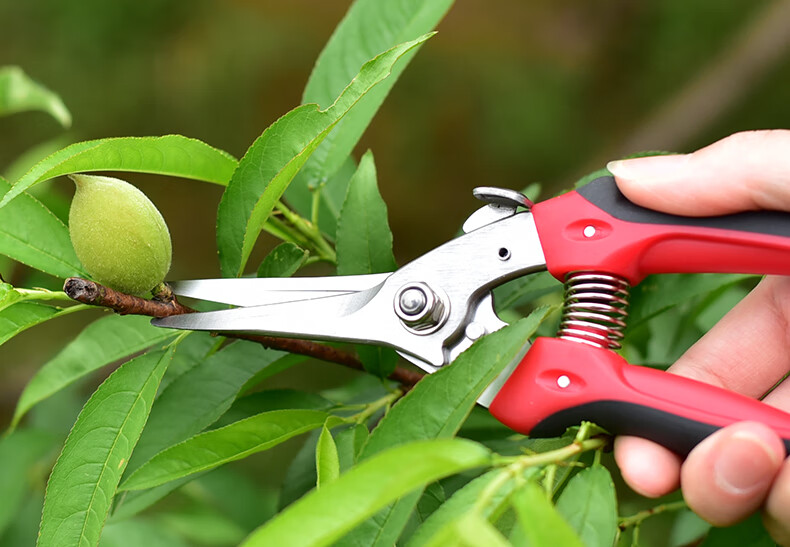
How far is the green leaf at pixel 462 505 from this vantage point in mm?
541

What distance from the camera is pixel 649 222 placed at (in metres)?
0.72

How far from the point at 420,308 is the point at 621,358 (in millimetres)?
185

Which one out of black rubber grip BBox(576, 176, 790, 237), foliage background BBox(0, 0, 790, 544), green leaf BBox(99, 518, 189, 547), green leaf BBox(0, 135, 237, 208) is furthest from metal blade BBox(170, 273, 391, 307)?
foliage background BBox(0, 0, 790, 544)

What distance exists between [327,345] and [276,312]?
0.48 ft

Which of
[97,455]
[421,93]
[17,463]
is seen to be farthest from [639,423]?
[421,93]

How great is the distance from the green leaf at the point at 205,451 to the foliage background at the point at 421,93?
71.0 inches

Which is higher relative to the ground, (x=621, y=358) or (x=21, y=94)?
(x=21, y=94)

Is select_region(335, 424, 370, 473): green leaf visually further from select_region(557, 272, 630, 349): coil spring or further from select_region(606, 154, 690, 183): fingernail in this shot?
select_region(606, 154, 690, 183): fingernail

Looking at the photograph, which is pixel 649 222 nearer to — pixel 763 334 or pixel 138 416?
pixel 763 334

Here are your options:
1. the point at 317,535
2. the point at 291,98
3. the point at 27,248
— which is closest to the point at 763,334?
the point at 317,535

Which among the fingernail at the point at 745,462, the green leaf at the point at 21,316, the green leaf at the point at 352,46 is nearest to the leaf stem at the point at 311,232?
the green leaf at the point at 352,46

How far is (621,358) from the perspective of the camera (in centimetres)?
70

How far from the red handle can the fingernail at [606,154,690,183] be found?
18 millimetres

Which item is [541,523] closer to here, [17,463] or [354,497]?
[354,497]
